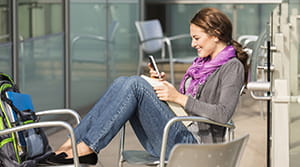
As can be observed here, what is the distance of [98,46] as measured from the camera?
710 cm

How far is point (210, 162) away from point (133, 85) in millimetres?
918

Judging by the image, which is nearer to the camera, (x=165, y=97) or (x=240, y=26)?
(x=165, y=97)

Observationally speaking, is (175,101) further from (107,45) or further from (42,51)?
(107,45)

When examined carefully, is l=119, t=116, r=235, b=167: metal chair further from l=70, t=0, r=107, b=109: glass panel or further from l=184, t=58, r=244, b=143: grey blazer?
l=70, t=0, r=107, b=109: glass panel

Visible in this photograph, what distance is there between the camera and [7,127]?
3.17 metres

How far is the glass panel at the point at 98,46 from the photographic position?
6504 millimetres

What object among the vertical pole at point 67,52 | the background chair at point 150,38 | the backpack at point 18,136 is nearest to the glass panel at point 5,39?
the vertical pole at point 67,52

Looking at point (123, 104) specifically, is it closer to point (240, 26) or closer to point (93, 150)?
point (93, 150)

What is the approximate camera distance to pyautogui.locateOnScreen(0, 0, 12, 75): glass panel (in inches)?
187

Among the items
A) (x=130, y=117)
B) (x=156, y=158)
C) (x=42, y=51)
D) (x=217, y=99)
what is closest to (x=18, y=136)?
(x=130, y=117)

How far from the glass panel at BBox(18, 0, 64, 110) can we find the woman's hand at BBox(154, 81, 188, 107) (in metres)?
2.00

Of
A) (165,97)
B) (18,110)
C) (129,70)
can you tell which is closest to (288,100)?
(165,97)

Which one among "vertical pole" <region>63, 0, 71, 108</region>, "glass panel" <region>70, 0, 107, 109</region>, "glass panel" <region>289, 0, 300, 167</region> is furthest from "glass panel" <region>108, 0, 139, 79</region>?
"glass panel" <region>289, 0, 300, 167</region>

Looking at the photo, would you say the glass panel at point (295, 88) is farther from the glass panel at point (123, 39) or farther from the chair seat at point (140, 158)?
the glass panel at point (123, 39)
